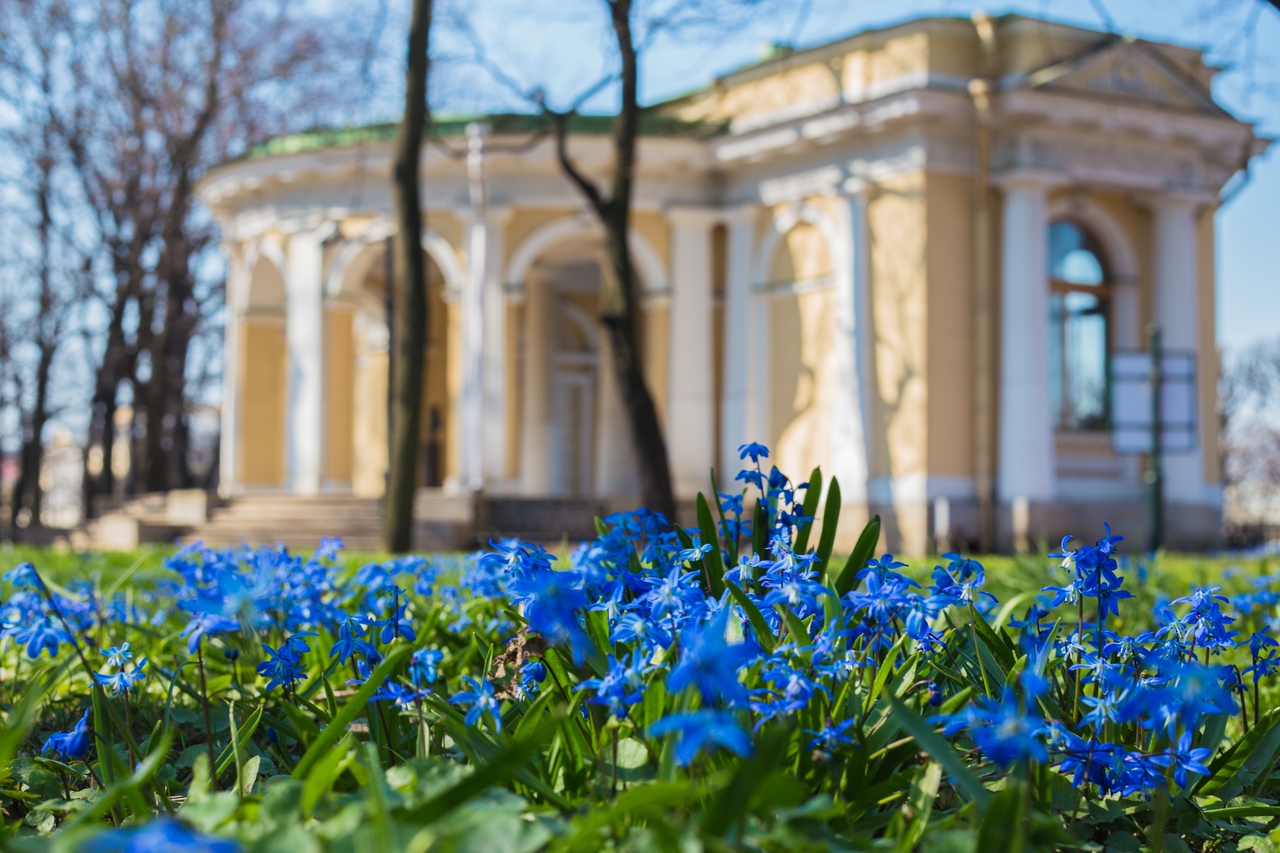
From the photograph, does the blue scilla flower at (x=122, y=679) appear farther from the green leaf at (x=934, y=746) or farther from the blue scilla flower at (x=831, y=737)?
the green leaf at (x=934, y=746)

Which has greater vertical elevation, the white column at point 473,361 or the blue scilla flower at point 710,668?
the white column at point 473,361

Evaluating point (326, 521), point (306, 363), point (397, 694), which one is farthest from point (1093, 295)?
point (397, 694)

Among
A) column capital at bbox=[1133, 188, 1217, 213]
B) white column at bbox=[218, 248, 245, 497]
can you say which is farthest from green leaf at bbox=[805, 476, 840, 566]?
white column at bbox=[218, 248, 245, 497]

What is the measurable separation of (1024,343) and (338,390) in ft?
33.5

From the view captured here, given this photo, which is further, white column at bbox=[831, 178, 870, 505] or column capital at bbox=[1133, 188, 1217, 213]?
column capital at bbox=[1133, 188, 1217, 213]

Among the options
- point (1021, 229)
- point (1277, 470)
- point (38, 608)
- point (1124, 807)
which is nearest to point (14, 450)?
point (1021, 229)

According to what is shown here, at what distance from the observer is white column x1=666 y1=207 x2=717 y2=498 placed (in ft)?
58.1

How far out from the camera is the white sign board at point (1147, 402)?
1398 centimetres

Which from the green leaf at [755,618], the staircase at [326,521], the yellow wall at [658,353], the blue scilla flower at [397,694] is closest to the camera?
the green leaf at [755,618]

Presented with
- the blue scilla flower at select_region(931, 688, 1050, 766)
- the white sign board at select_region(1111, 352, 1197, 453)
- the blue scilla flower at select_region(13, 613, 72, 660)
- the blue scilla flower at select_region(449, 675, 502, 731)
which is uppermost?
the white sign board at select_region(1111, 352, 1197, 453)

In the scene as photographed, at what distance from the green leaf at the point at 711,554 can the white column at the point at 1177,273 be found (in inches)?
630

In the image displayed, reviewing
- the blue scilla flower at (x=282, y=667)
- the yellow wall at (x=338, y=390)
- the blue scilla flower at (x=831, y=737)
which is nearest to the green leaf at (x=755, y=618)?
the blue scilla flower at (x=831, y=737)

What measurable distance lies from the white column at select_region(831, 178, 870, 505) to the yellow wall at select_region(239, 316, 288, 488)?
30.0 ft

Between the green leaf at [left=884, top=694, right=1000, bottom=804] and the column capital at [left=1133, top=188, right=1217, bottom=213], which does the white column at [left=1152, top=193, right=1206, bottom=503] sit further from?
the green leaf at [left=884, top=694, right=1000, bottom=804]
